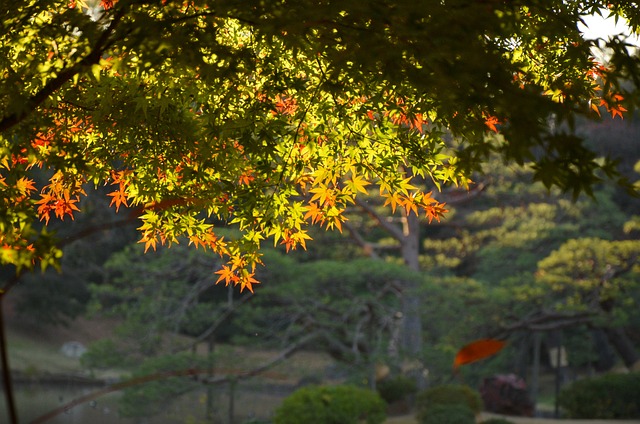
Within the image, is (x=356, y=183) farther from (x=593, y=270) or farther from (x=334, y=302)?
(x=593, y=270)

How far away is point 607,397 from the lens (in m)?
12.0

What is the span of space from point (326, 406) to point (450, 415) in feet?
5.36

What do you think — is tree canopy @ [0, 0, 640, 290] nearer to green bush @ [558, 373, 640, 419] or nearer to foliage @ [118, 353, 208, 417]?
foliage @ [118, 353, 208, 417]

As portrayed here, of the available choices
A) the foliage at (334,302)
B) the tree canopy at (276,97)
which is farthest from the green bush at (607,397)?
the tree canopy at (276,97)

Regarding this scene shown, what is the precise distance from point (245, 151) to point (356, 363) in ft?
28.5

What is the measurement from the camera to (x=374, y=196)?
543 inches

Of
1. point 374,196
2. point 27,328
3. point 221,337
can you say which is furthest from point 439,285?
point 27,328

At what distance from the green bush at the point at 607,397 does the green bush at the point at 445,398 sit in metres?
1.98

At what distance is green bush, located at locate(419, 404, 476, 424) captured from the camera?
10414 millimetres

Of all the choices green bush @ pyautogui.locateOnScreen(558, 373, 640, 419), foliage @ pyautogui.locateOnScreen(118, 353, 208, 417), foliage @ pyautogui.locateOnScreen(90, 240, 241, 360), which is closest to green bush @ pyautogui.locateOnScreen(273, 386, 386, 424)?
foliage @ pyautogui.locateOnScreen(118, 353, 208, 417)

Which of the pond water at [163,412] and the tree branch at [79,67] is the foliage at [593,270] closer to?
the pond water at [163,412]

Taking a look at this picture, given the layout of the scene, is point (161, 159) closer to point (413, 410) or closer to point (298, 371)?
point (298, 371)

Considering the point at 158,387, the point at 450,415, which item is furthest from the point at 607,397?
the point at 158,387

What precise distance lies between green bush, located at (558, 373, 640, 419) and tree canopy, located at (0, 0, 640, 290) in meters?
9.38
